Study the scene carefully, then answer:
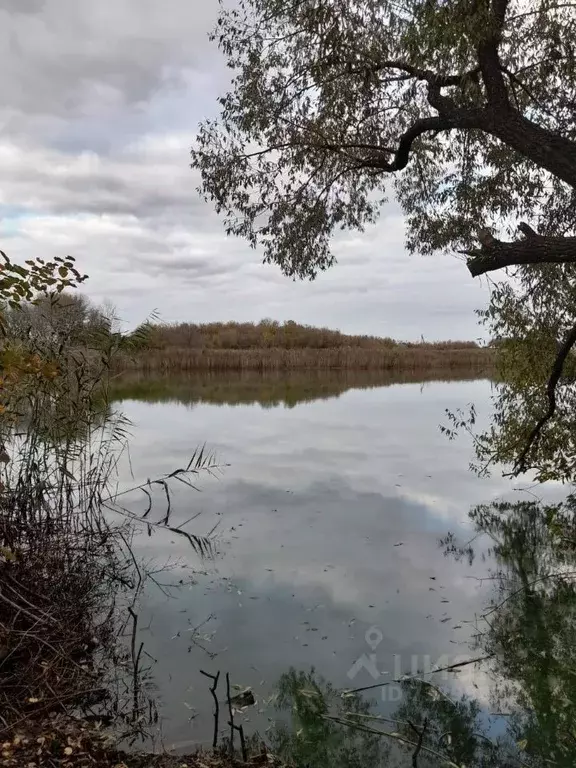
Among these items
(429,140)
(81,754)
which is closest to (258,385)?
(429,140)

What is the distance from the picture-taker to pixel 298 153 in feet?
18.9

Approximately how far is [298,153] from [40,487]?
376 centimetres

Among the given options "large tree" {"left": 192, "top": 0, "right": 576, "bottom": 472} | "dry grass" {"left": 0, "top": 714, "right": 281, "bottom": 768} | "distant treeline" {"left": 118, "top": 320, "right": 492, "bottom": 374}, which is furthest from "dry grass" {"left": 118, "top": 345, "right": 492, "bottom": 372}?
"dry grass" {"left": 0, "top": 714, "right": 281, "bottom": 768}

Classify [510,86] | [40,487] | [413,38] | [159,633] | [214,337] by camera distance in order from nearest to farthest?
[159,633] < [413,38] < [40,487] < [510,86] < [214,337]

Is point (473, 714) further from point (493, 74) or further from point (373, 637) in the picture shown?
point (493, 74)

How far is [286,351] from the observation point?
27391 millimetres

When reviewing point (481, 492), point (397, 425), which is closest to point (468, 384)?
point (397, 425)

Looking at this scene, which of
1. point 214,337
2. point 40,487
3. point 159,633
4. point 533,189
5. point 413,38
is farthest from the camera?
point 214,337

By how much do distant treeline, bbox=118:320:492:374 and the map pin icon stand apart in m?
19.2

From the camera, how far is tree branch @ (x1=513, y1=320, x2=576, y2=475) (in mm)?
4911

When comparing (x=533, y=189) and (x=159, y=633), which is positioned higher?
(x=533, y=189)

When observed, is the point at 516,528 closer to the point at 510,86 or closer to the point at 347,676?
the point at 347,676

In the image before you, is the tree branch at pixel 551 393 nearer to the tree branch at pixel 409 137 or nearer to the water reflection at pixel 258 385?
the tree branch at pixel 409 137

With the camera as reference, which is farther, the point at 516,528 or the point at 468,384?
the point at 468,384
